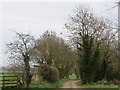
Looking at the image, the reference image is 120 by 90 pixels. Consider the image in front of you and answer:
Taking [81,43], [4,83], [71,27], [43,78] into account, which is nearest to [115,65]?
[81,43]

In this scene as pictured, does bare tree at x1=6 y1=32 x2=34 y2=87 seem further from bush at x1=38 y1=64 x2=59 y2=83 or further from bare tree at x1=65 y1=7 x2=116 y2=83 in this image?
bare tree at x1=65 y1=7 x2=116 y2=83

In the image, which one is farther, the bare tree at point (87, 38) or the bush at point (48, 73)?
the bare tree at point (87, 38)

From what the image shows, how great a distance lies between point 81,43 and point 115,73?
23.4 feet

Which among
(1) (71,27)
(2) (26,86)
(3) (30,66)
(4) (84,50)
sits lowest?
(2) (26,86)

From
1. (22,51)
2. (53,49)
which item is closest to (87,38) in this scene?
(53,49)

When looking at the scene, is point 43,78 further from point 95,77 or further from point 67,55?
point 67,55

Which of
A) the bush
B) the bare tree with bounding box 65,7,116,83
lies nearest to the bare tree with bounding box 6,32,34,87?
the bush

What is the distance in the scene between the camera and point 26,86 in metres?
16.6

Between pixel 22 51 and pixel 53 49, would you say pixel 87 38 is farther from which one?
pixel 22 51

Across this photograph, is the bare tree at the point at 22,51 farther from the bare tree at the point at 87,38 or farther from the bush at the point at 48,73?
the bare tree at the point at 87,38

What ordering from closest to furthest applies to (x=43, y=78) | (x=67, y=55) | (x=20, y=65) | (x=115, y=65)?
(x=20, y=65) → (x=43, y=78) → (x=115, y=65) → (x=67, y=55)

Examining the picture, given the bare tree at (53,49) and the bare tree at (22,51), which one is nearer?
the bare tree at (22,51)

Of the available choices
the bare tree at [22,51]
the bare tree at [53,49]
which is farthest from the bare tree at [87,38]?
the bare tree at [22,51]

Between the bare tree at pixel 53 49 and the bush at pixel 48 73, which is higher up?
the bare tree at pixel 53 49
